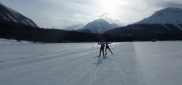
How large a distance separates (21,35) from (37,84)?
7823 centimetres

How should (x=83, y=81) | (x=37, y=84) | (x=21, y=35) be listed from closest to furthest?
(x=37, y=84), (x=83, y=81), (x=21, y=35)

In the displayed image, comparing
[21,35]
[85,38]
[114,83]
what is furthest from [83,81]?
[85,38]

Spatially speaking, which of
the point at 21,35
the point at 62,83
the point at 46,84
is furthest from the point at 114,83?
the point at 21,35

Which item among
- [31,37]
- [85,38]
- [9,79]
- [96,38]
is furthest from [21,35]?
[9,79]

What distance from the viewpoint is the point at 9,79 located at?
8.98m

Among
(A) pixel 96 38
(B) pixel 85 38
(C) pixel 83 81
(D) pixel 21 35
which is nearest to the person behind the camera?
(C) pixel 83 81

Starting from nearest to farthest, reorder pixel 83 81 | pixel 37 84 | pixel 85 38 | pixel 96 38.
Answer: pixel 37 84 < pixel 83 81 < pixel 85 38 < pixel 96 38

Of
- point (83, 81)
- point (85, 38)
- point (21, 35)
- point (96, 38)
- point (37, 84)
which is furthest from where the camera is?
point (96, 38)

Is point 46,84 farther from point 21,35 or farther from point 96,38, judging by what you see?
point 96,38

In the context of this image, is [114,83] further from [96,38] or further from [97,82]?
[96,38]

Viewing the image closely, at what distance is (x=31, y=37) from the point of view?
8406 cm

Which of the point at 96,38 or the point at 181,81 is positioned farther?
the point at 96,38

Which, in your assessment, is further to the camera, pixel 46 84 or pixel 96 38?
pixel 96 38

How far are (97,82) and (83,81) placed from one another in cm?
60
